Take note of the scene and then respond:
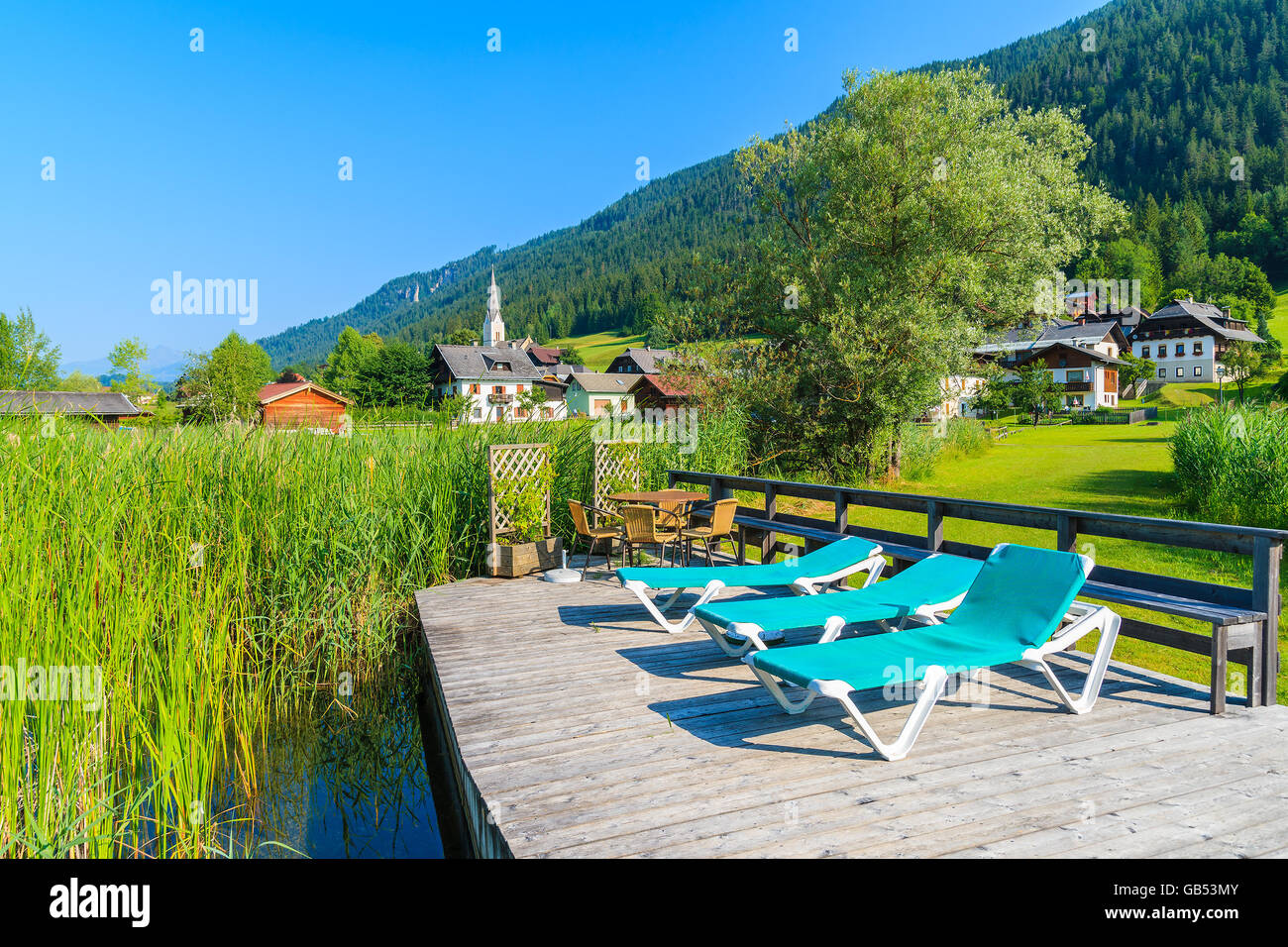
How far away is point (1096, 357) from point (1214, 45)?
8383 centimetres

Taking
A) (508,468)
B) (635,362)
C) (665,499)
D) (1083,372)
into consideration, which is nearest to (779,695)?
(665,499)

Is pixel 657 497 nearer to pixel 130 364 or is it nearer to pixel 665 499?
pixel 665 499

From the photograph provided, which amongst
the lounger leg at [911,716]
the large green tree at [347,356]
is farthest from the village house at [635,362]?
the lounger leg at [911,716]

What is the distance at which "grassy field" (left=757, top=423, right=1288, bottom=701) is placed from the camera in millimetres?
6820

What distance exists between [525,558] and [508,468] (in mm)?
929

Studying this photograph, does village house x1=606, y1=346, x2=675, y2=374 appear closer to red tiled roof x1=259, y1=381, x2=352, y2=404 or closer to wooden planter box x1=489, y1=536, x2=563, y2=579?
red tiled roof x1=259, y1=381, x2=352, y2=404

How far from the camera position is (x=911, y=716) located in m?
2.90

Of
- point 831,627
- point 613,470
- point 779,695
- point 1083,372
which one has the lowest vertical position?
point 779,695

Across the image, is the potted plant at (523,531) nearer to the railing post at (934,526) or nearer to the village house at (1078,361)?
the railing post at (934,526)

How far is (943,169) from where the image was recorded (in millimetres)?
14680

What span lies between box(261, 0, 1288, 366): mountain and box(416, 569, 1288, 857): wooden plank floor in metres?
66.7

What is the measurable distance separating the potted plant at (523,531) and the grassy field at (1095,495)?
4.77m

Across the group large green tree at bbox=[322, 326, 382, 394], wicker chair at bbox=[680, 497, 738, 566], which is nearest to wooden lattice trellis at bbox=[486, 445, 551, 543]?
wicker chair at bbox=[680, 497, 738, 566]

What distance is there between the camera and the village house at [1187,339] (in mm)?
55156
